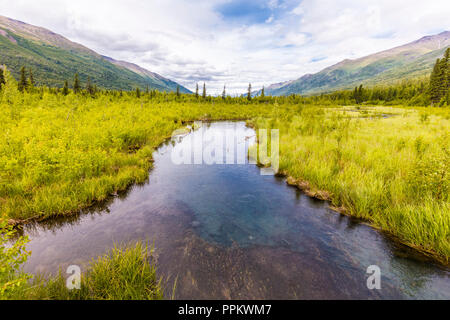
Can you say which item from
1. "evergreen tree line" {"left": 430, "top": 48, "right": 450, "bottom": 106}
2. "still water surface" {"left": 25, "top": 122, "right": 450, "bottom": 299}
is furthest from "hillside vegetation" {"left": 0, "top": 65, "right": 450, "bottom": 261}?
"evergreen tree line" {"left": 430, "top": 48, "right": 450, "bottom": 106}

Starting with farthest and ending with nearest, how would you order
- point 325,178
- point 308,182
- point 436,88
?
point 436,88, point 308,182, point 325,178

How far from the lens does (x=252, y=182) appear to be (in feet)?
36.9

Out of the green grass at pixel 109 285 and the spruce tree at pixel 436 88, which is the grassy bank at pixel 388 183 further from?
the spruce tree at pixel 436 88

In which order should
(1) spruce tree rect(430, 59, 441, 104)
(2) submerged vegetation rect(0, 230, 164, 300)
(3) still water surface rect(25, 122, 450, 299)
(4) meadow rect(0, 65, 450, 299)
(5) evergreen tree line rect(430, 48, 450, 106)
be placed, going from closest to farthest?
(2) submerged vegetation rect(0, 230, 164, 300), (3) still water surface rect(25, 122, 450, 299), (4) meadow rect(0, 65, 450, 299), (5) evergreen tree line rect(430, 48, 450, 106), (1) spruce tree rect(430, 59, 441, 104)

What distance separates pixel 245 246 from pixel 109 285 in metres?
3.89

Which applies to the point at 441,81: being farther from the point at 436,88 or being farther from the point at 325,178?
the point at 325,178

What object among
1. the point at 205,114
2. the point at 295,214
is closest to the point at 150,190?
the point at 295,214

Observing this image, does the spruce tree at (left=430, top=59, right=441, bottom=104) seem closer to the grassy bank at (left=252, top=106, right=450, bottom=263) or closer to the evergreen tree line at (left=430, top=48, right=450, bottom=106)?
the evergreen tree line at (left=430, top=48, right=450, bottom=106)

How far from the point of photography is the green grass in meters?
3.92

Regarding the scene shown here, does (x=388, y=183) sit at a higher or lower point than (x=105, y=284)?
higher

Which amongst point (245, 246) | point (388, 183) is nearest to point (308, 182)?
point (388, 183)

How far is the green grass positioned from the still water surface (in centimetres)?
64

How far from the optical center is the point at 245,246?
6.22 meters

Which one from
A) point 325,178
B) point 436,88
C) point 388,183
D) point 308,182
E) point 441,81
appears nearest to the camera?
point 388,183
